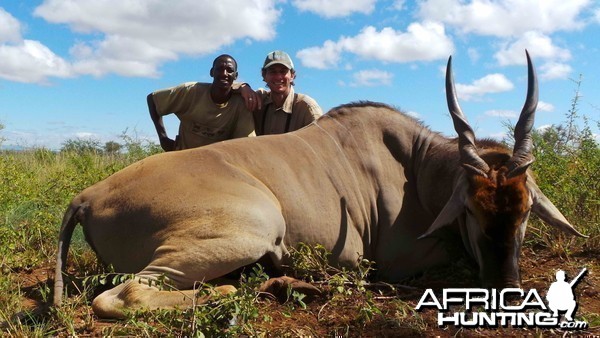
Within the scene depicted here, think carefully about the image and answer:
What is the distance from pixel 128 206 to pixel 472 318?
6.37ft

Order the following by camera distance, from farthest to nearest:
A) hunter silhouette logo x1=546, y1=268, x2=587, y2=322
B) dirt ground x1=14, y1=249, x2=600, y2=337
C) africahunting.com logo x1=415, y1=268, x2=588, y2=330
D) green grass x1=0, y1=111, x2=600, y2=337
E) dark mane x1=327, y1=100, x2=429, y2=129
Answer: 1. dark mane x1=327, y1=100, x2=429, y2=129
2. hunter silhouette logo x1=546, y1=268, x2=587, y2=322
3. africahunting.com logo x1=415, y1=268, x2=588, y2=330
4. dirt ground x1=14, y1=249, x2=600, y2=337
5. green grass x1=0, y1=111, x2=600, y2=337

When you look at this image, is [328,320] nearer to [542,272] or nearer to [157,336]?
[157,336]

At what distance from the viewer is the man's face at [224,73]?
6.09 m

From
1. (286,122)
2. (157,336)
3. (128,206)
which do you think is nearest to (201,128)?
(286,122)

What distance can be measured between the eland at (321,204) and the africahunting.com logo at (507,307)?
11 cm

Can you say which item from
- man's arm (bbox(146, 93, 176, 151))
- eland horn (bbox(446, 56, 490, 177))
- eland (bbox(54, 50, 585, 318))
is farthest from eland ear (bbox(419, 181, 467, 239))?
man's arm (bbox(146, 93, 176, 151))

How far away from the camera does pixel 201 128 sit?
6.21 meters

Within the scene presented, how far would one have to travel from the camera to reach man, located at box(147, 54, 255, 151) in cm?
611

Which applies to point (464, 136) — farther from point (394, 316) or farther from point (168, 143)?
point (168, 143)

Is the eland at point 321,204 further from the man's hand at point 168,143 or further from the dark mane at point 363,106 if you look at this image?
the man's hand at point 168,143

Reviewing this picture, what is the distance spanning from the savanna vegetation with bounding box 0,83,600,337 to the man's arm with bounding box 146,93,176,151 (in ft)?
2.85

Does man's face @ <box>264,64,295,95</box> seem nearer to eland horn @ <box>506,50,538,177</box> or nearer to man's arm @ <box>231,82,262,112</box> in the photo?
man's arm @ <box>231,82,262,112</box>

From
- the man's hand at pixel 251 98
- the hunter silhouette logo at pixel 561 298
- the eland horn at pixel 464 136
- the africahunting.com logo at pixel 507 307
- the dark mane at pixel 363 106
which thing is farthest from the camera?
the man's hand at pixel 251 98

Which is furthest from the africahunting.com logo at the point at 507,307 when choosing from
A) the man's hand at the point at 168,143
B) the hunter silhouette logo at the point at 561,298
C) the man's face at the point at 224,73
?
the man's hand at the point at 168,143
